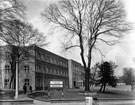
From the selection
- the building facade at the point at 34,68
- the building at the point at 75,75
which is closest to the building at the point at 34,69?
the building facade at the point at 34,68

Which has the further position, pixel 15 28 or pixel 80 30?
pixel 80 30

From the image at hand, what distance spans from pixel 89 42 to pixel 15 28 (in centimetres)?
1706

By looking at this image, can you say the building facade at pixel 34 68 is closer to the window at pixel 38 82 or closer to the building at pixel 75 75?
the window at pixel 38 82

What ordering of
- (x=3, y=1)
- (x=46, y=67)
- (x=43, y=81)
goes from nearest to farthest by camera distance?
1. (x=3, y=1)
2. (x=43, y=81)
3. (x=46, y=67)

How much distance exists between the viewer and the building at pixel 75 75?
92419 mm

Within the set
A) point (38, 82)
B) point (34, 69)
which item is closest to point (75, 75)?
point (38, 82)

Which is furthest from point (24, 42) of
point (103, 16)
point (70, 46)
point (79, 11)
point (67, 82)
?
point (67, 82)

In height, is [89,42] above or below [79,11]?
below

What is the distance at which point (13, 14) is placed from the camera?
67.8 ft

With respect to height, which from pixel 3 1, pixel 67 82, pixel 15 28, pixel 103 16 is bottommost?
pixel 67 82

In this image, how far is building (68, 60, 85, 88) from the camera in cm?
9242

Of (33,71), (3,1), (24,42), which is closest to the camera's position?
(3,1)

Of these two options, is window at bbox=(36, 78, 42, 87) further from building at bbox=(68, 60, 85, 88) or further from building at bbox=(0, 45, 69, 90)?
building at bbox=(68, 60, 85, 88)

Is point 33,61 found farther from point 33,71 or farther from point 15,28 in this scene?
point 15,28
